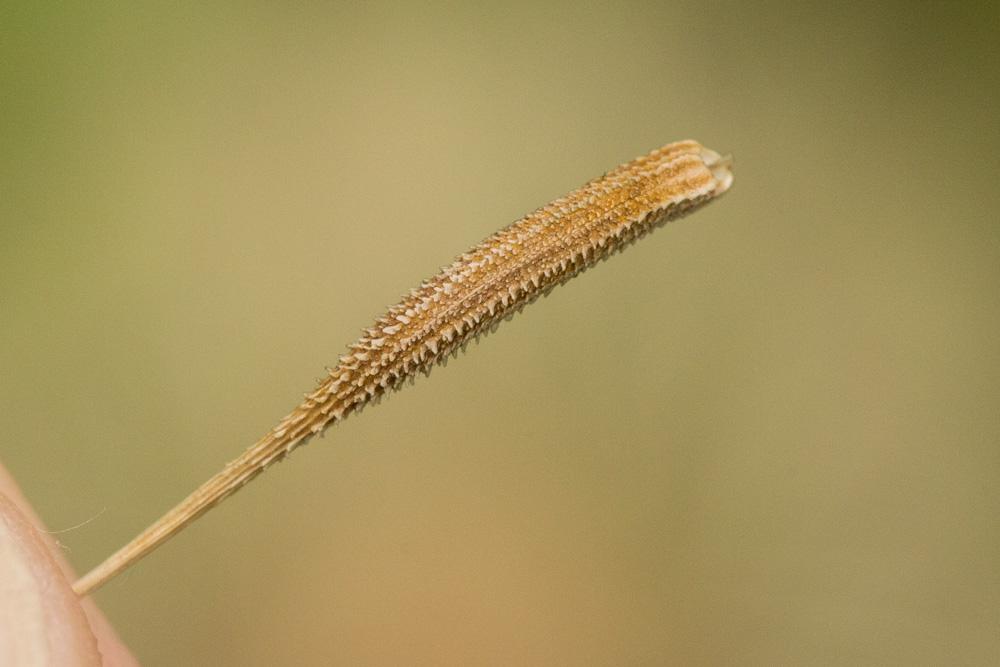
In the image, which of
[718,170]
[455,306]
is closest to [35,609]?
[455,306]

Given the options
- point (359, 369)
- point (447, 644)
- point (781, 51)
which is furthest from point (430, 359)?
point (781, 51)

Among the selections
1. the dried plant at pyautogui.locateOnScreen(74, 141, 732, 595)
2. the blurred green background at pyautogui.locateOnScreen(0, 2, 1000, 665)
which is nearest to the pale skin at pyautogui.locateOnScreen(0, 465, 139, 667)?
the dried plant at pyautogui.locateOnScreen(74, 141, 732, 595)

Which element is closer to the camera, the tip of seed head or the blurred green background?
the tip of seed head

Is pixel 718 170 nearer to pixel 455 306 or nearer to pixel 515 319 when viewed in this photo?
pixel 455 306

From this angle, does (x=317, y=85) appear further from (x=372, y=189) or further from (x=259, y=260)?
(x=259, y=260)

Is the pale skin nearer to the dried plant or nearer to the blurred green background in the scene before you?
the dried plant
